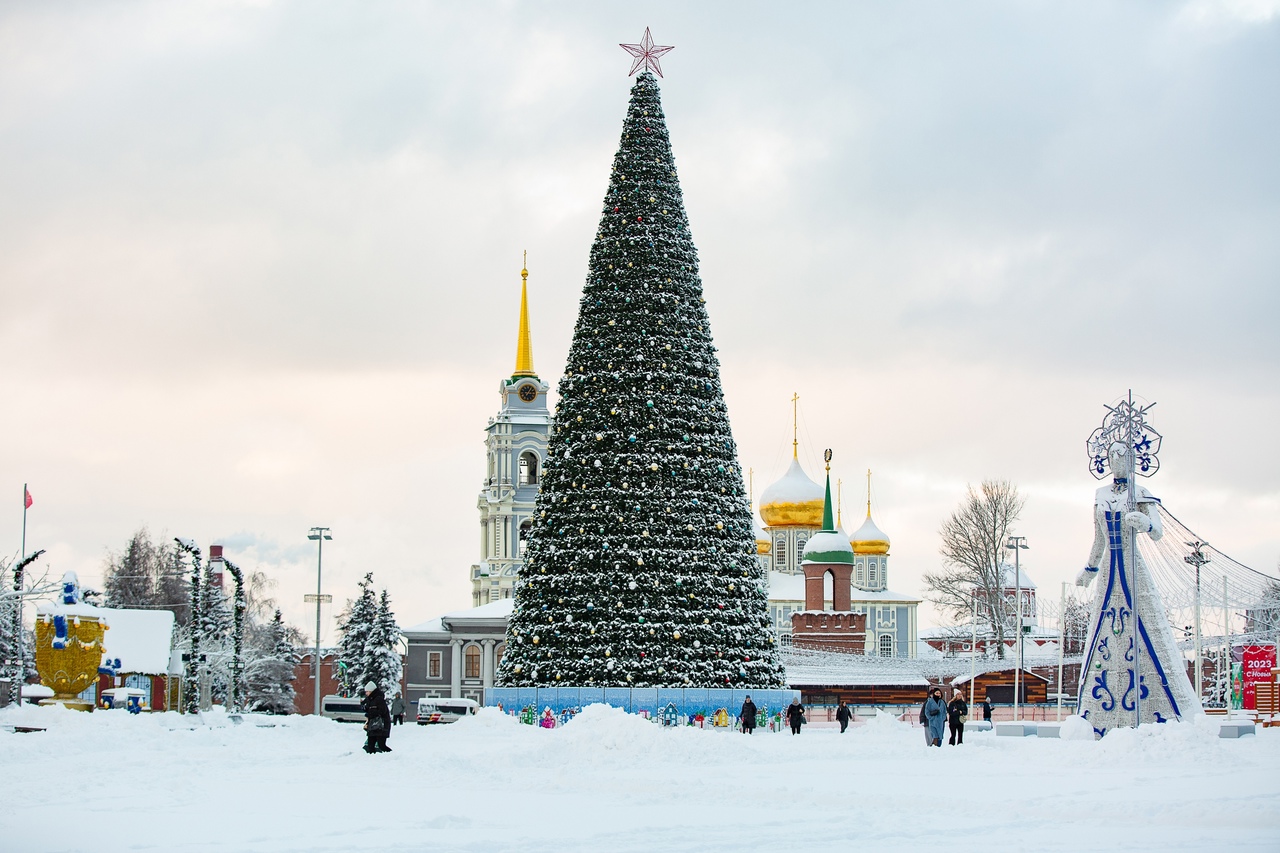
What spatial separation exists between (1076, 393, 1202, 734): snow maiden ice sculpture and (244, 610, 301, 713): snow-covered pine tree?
1904 inches

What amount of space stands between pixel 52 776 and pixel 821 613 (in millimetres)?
61305

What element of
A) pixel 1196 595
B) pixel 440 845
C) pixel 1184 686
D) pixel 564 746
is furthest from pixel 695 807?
pixel 1196 595

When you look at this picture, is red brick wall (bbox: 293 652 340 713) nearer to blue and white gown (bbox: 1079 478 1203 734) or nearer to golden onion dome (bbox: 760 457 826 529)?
golden onion dome (bbox: 760 457 826 529)

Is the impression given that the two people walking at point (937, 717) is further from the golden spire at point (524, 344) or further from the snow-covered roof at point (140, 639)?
the golden spire at point (524, 344)

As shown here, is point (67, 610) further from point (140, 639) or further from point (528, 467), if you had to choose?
point (528, 467)

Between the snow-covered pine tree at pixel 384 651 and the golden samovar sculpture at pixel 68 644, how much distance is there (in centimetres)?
3654

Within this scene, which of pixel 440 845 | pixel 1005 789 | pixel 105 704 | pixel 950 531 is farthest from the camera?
pixel 950 531

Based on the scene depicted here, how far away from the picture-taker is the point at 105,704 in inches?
1432

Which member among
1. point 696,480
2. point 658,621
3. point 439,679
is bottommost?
point 439,679

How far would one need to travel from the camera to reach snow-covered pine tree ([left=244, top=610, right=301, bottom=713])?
2689 inches

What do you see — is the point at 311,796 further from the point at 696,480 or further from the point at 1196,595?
the point at 1196,595

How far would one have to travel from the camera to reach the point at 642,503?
97.8ft

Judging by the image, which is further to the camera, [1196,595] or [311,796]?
[1196,595]

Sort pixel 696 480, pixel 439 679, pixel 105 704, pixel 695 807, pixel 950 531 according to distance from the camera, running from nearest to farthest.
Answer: pixel 695 807, pixel 696 480, pixel 105 704, pixel 950 531, pixel 439 679
